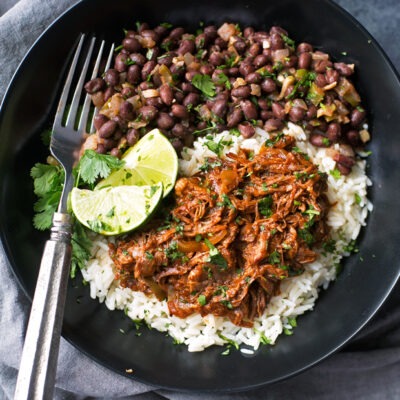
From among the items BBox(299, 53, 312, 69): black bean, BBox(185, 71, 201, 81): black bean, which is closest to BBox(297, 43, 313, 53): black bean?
BBox(299, 53, 312, 69): black bean

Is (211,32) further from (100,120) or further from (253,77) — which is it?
(100,120)

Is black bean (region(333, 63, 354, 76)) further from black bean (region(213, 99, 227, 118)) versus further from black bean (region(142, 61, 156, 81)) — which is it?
black bean (region(142, 61, 156, 81))

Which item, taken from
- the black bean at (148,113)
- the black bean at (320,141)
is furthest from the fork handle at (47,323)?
the black bean at (320,141)

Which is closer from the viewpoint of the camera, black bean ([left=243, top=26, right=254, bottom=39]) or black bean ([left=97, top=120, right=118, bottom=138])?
black bean ([left=97, top=120, right=118, bottom=138])

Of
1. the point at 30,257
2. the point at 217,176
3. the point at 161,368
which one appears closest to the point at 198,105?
the point at 217,176

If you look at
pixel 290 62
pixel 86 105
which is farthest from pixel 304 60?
pixel 86 105

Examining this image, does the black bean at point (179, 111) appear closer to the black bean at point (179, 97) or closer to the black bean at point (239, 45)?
the black bean at point (179, 97)

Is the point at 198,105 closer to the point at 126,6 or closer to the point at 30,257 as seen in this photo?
the point at 126,6
